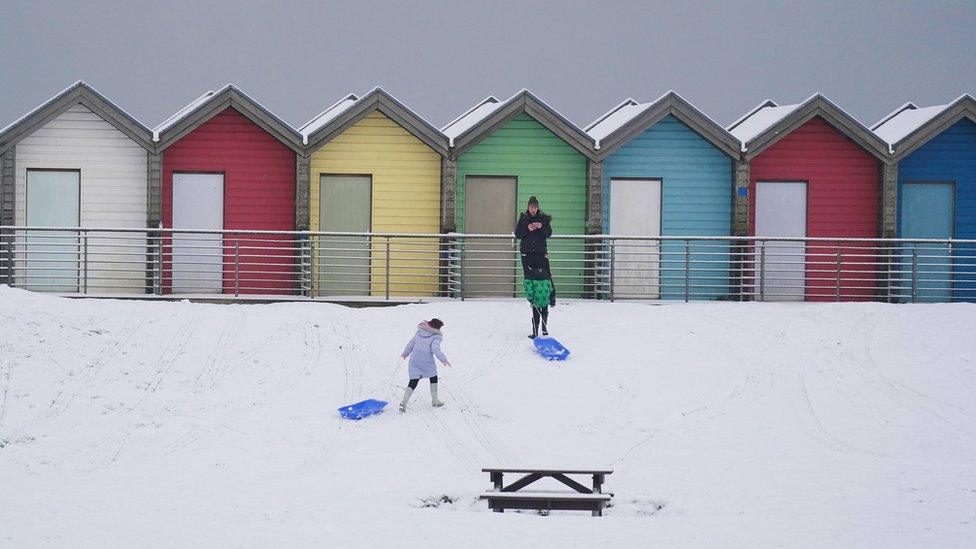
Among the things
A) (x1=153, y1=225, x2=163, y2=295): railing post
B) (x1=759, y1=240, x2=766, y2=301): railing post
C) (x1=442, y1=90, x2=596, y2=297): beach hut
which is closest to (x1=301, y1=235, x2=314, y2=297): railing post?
(x1=153, y1=225, x2=163, y2=295): railing post

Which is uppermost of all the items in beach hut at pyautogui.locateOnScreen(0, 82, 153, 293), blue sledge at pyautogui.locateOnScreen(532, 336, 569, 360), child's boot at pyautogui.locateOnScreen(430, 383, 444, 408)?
beach hut at pyautogui.locateOnScreen(0, 82, 153, 293)

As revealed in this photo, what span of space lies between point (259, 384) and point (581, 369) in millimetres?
4396

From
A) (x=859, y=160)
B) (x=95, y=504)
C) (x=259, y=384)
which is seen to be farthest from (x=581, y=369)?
(x=859, y=160)

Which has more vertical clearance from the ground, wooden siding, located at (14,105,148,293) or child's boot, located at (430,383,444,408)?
wooden siding, located at (14,105,148,293)

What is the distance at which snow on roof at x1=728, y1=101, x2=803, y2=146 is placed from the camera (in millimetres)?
28125

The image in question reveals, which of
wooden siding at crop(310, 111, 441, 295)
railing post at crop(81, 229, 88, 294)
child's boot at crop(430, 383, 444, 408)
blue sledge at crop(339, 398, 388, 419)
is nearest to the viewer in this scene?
blue sledge at crop(339, 398, 388, 419)

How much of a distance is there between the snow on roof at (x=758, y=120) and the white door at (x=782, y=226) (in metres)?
1.03

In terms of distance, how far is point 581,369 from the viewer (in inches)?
811

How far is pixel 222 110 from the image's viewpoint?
27031 mm

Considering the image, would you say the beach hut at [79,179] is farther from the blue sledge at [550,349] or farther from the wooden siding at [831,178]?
the wooden siding at [831,178]

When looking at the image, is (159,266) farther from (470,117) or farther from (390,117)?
(470,117)

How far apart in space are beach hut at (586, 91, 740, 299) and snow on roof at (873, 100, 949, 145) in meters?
3.30

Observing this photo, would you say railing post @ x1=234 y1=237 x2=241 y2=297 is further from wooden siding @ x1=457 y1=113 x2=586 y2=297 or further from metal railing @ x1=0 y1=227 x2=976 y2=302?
wooden siding @ x1=457 y1=113 x2=586 y2=297

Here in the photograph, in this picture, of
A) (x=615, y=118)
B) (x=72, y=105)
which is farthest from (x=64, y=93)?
(x=615, y=118)
